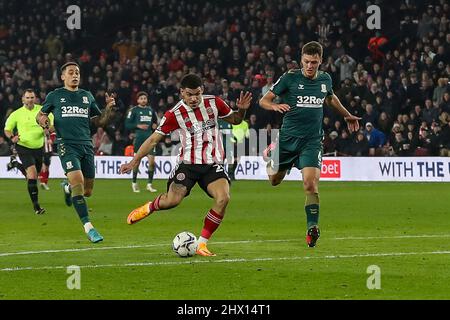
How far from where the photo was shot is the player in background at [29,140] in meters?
20.4

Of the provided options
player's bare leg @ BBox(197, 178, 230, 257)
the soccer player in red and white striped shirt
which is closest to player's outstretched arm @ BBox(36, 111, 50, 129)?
the soccer player in red and white striped shirt

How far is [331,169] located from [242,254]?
1886cm

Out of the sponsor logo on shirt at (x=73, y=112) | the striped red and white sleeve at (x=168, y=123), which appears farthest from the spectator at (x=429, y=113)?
the striped red and white sleeve at (x=168, y=123)

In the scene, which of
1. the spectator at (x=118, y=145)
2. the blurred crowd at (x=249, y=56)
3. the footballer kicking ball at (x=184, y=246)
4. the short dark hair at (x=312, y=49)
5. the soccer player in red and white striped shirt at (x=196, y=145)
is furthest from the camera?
the spectator at (x=118, y=145)

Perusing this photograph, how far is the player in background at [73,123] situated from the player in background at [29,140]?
460 centimetres

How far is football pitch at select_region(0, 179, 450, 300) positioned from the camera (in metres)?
10.1

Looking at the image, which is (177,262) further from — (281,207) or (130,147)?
(130,147)

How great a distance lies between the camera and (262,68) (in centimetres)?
3450

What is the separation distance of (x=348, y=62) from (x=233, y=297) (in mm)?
23656

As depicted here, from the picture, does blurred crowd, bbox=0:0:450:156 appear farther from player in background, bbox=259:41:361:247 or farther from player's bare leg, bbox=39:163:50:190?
player in background, bbox=259:41:361:247

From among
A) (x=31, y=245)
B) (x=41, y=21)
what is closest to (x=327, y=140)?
(x=41, y=21)

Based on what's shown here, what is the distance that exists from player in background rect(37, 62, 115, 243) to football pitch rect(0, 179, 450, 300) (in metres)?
0.92

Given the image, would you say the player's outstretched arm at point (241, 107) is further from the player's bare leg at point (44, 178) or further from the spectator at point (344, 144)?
the spectator at point (344, 144)

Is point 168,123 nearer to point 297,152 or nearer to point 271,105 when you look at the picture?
point 271,105
